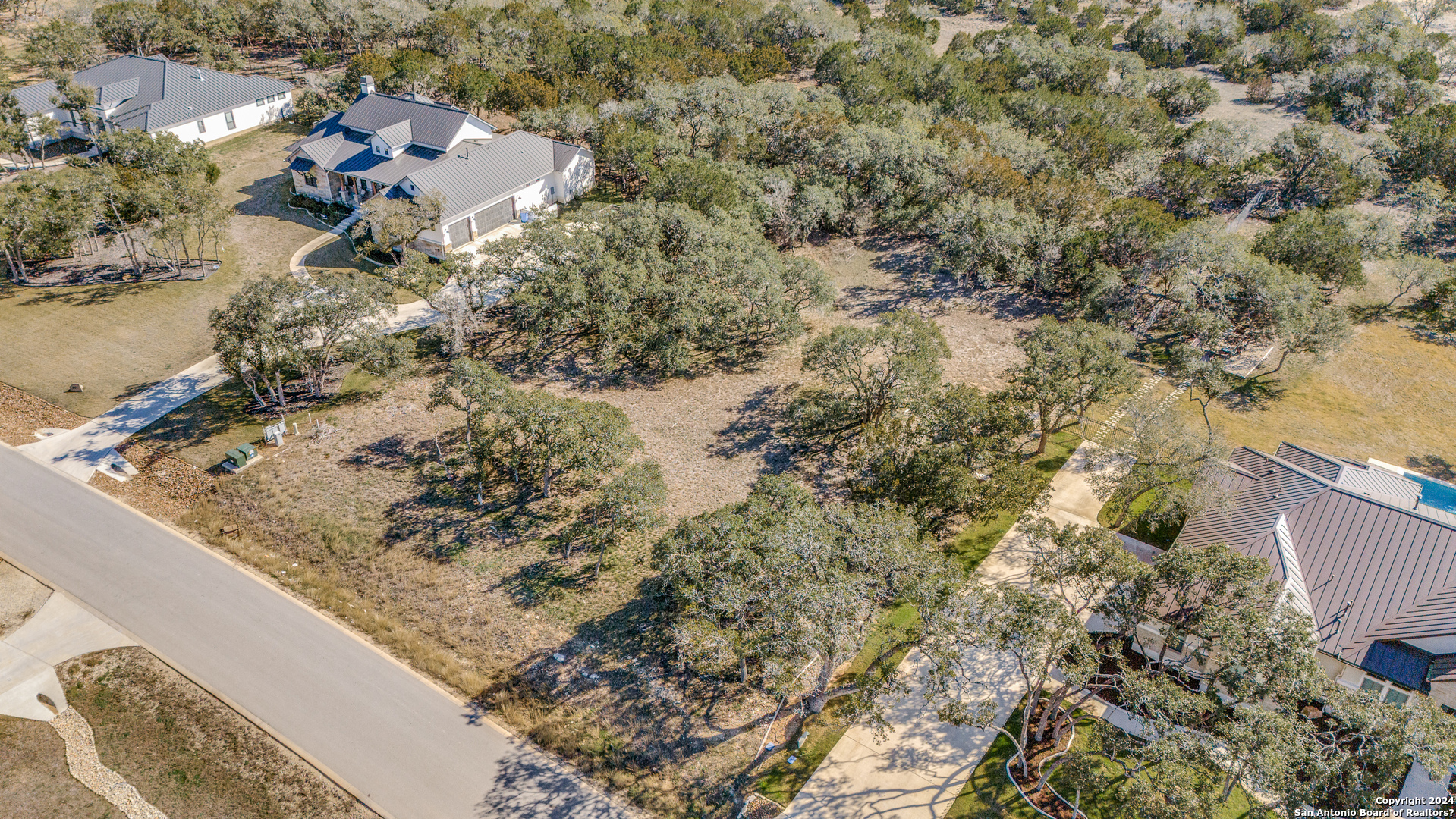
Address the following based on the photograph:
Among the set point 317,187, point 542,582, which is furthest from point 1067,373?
point 317,187

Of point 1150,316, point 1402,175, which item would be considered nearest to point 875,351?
point 1150,316

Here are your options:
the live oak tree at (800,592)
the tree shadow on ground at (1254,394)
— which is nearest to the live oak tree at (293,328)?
the live oak tree at (800,592)

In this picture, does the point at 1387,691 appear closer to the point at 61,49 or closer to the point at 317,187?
the point at 317,187

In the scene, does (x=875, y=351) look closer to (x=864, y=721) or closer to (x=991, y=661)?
(x=991, y=661)

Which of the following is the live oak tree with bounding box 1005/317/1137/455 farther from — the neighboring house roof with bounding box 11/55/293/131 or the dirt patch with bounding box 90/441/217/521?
the neighboring house roof with bounding box 11/55/293/131

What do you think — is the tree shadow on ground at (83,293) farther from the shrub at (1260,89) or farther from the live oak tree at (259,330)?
→ the shrub at (1260,89)

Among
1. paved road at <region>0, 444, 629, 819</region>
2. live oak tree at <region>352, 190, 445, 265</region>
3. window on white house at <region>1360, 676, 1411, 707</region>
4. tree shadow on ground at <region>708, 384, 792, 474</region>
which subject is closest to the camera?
paved road at <region>0, 444, 629, 819</region>

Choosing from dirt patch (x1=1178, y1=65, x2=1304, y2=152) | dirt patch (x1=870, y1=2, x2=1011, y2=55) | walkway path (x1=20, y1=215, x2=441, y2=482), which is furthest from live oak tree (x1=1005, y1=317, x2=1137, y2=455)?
dirt patch (x1=870, y1=2, x2=1011, y2=55)
